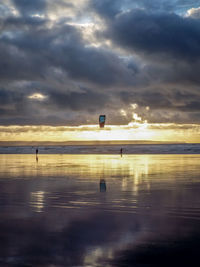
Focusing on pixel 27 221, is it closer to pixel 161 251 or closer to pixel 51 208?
pixel 51 208

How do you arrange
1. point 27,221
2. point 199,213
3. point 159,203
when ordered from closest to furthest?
point 27,221 < point 199,213 < point 159,203

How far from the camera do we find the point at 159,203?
12.6m

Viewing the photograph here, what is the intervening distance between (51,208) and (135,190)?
5.72 metres

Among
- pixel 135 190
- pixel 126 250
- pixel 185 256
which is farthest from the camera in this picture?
pixel 135 190

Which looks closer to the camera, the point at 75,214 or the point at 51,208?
the point at 75,214

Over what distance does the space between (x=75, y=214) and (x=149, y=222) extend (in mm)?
2631

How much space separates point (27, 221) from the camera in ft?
31.7

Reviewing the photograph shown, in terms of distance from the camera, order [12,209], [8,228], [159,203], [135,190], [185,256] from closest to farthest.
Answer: [185,256] → [8,228] → [12,209] → [159,203] → [135,190]

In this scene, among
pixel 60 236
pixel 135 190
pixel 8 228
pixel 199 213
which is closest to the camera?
pixel 60 236

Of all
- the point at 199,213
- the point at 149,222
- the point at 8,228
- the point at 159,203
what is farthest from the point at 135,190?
the point at 8,228

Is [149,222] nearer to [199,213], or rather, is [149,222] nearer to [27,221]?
[199,213]

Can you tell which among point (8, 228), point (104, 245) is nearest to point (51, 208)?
point (8, 228)

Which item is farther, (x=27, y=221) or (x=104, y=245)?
(x=27, y=221)

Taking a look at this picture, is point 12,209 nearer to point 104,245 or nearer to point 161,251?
point 104,245
